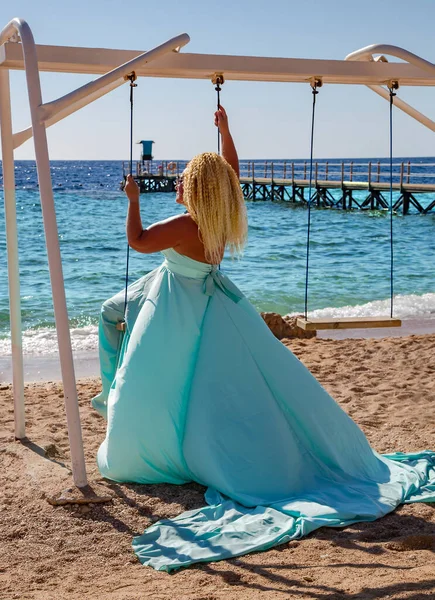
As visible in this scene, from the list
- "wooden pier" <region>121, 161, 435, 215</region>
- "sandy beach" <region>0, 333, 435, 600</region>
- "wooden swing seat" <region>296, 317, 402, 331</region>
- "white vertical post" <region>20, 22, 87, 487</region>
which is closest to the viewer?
"sandy beach" <region>0, 333, 435, 600</region>

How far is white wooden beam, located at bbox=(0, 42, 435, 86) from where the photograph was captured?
3.69 m

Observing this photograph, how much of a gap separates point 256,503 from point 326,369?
3305mm

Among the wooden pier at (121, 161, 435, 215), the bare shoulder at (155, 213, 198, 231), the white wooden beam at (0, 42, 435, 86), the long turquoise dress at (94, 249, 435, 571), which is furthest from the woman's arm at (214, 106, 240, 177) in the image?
the wooden pier at (121, 161, 435, 215)

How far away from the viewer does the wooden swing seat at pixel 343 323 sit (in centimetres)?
421

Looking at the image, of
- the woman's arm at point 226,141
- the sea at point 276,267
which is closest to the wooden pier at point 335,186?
the sea at point 276,267

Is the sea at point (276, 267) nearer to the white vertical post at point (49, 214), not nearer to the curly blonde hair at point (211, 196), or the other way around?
the curly blonde hair at point (211, 196)

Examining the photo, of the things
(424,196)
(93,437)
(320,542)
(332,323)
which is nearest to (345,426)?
(332,323)

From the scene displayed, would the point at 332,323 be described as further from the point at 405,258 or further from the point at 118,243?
the point at 118,243

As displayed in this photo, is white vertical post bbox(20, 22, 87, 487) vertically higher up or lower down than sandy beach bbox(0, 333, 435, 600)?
higher up

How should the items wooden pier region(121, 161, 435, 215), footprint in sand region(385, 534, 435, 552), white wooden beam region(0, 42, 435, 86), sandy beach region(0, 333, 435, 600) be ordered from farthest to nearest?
wooden pier region(121, 161, 435, 215)
white wooden beam region(0, 42, 435, 86)
footprint in sand region(385, 534, 435, 552)
sandy beach region(0, 333, 435, 600)

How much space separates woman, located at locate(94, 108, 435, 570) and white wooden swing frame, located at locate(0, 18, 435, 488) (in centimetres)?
33

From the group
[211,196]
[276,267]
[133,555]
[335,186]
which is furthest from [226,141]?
[335,186]

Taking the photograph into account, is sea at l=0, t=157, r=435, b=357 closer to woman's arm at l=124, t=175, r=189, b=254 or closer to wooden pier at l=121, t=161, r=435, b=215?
wooden pier at l=121, t=161, r=435, b=215

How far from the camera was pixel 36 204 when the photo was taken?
1339 inches
